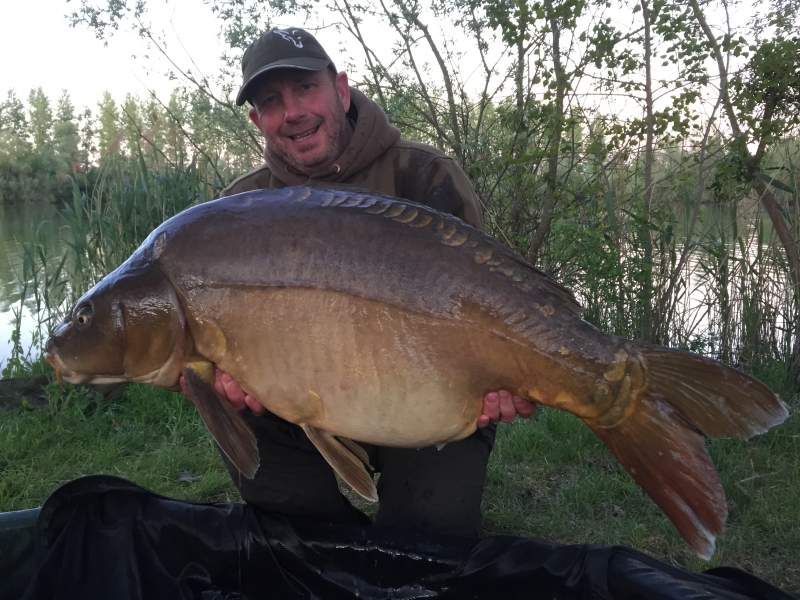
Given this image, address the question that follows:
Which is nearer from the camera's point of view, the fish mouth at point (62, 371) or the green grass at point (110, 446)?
the fish mouth at point (62, 371)

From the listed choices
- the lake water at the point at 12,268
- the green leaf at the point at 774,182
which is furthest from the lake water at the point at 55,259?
the green leaf at the point at 774,182

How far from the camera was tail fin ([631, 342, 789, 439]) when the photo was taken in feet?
3.64

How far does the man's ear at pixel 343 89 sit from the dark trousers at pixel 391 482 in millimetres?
975

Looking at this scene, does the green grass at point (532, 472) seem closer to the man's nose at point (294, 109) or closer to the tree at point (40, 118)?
the man's nose at point (294, 109)

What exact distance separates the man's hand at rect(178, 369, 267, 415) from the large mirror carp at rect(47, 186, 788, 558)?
0.04m

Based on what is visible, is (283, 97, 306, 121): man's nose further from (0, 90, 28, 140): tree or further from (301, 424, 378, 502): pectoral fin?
(0, 90, 28, 140): tree

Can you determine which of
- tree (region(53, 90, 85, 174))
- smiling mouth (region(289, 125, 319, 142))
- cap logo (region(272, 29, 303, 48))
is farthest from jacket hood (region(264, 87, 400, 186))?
tree (region(53, 90, 85, 174))

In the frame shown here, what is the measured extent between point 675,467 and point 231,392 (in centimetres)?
92

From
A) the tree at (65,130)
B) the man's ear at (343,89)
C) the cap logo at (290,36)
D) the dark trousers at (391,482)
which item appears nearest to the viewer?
the dark trousers at (391,482)

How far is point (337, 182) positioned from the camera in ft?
5.85

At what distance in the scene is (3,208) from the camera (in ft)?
52.0

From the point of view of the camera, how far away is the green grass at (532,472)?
1.88 meters

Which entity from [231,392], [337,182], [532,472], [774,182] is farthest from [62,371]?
[774,182]

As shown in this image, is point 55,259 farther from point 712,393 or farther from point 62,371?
point 712,393
